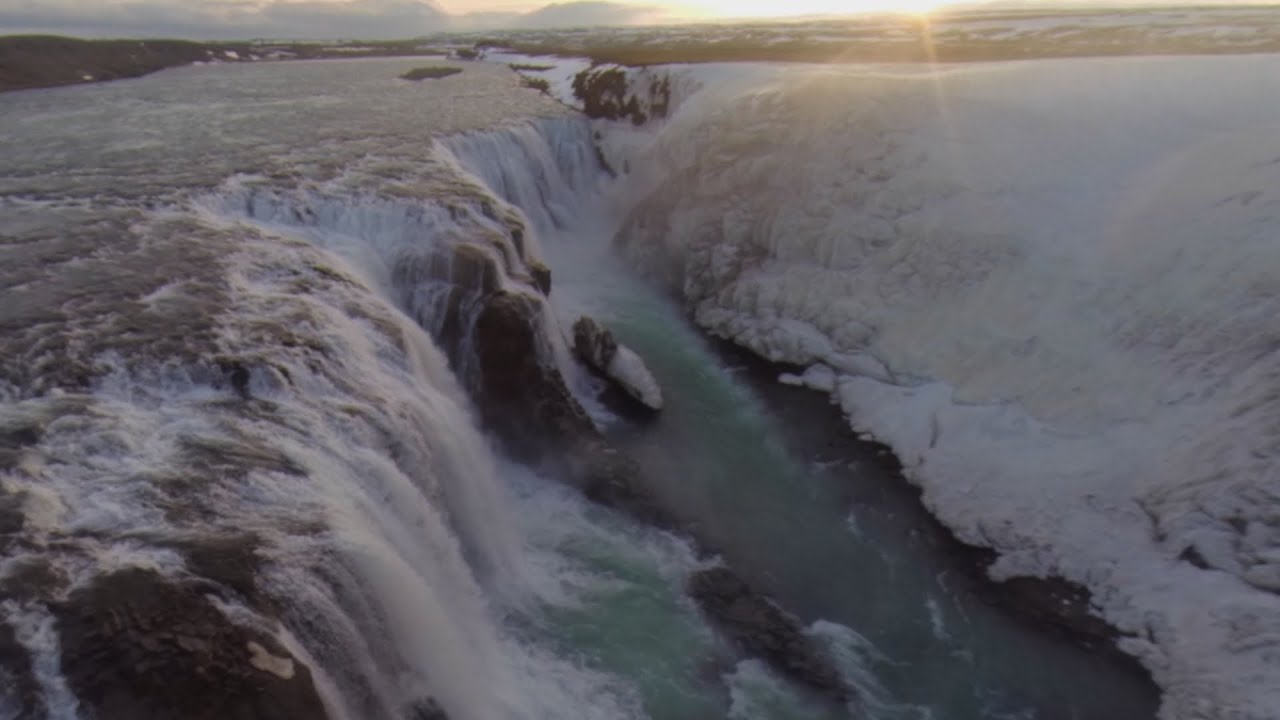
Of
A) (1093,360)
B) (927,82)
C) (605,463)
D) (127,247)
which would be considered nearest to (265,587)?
(605,463)

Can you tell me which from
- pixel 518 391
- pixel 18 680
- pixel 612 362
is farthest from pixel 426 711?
pixel 612 362

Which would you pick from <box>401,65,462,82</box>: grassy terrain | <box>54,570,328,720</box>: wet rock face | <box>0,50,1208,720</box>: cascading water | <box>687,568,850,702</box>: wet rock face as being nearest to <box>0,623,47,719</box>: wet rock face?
<box>0,50,1208,720</box>: cascading water

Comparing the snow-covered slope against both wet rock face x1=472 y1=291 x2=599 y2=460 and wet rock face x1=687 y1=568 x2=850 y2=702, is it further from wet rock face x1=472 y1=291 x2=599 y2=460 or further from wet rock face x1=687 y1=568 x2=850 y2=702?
wet rock face x1=472 y1=291 x2=599 y2=460

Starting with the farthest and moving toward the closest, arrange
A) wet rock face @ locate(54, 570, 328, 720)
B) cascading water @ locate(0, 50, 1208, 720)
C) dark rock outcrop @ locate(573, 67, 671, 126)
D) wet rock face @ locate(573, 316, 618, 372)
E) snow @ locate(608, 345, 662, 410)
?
dark rock outcrop @ locate(573, 67, 671, 126) < wet rock face @ locate(573, 316, 618, 372) < snow @ locate(608, 345, 662, 410) < cascading water @ locate(0, 50, 1208, 720) < wet rock face @ locate(54, 570, 328, 720)

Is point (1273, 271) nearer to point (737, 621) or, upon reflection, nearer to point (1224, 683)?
point (1224, 683)

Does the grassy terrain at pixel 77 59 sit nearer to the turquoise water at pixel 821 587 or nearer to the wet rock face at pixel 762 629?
the turquoise water at pixel 821 587

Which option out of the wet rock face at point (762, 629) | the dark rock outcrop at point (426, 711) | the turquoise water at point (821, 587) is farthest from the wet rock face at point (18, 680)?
the wet rock face at point (762, 629)
